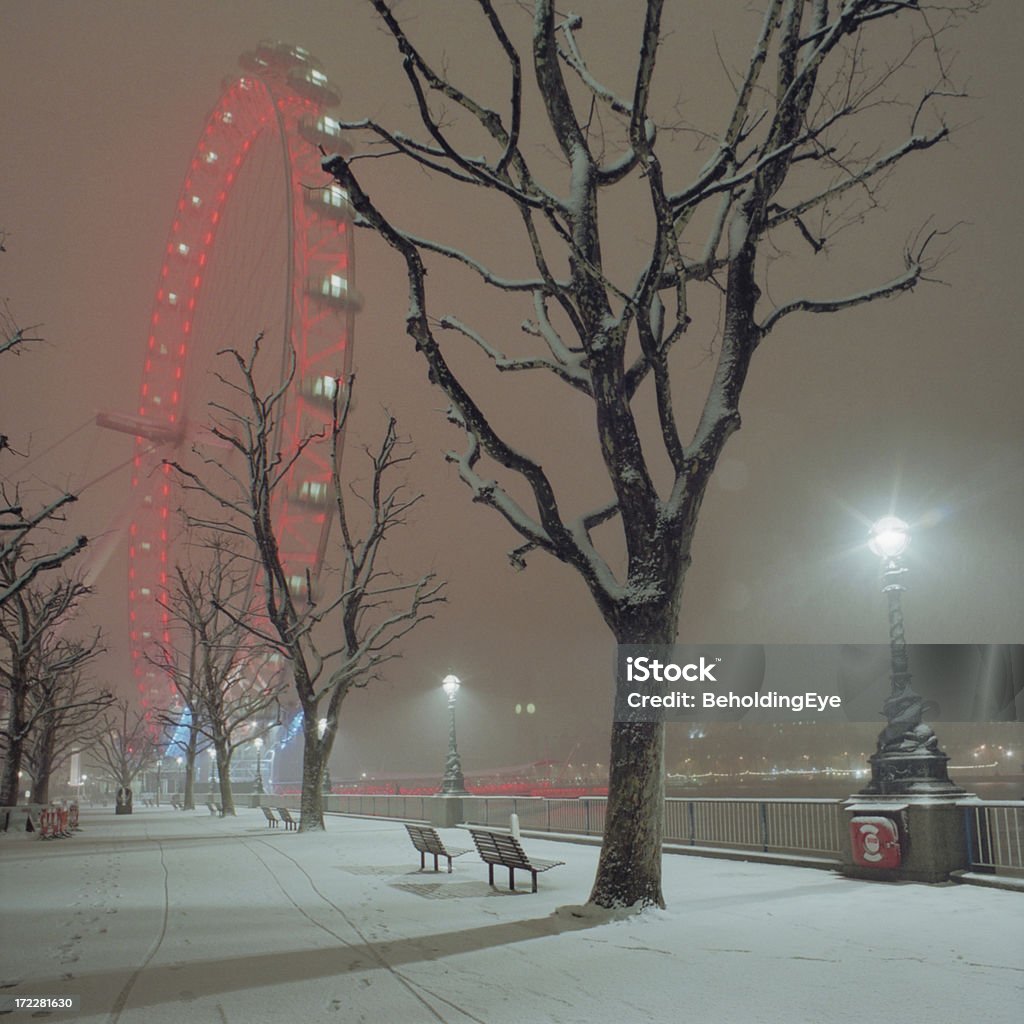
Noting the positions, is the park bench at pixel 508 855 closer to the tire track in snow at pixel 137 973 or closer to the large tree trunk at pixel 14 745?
the tire track in snow at pixel 137 973

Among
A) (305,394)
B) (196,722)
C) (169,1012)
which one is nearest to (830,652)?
(169,1012)

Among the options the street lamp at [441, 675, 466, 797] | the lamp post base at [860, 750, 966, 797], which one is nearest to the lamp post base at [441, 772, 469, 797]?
the street lamp at [441, 675, 466, 797]

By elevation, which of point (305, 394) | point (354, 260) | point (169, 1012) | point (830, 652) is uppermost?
point (354, 260)

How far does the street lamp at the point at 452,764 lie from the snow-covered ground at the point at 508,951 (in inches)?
554

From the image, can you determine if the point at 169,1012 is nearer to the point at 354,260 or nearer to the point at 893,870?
the point at 893,870

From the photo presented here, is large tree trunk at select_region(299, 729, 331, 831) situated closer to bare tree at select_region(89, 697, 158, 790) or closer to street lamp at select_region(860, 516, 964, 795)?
street lamp at select_region(860, 516, 964, 795)

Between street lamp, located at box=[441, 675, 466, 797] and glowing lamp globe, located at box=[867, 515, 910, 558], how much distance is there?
1639 cm

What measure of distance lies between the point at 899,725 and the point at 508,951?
7.83 m

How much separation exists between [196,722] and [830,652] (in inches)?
1565

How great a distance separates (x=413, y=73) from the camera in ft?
36.4

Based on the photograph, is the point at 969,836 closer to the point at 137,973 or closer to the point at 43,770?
the point at 137,973

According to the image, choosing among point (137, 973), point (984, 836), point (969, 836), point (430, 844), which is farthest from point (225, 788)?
point (137, 973)

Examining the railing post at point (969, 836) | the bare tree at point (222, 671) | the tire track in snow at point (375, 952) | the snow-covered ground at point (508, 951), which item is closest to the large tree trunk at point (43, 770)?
the bare tree at point (222, 671)

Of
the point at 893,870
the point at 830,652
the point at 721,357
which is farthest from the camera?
the point at 830,652
